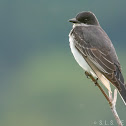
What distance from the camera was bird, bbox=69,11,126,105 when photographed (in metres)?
6.51

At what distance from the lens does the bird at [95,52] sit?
6.51 metres

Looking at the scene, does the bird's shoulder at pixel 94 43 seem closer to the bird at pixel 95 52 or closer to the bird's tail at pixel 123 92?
the bird at pixel 95 52

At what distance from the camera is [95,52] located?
684 cm

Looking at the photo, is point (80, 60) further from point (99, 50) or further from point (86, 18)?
point (86, 18)

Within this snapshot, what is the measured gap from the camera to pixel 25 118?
2392 cm

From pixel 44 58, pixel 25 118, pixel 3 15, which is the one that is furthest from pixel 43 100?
pixel 3 15

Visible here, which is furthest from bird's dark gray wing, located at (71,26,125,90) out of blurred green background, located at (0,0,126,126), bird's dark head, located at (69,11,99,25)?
blurred green background, located at (0,0,126,126)

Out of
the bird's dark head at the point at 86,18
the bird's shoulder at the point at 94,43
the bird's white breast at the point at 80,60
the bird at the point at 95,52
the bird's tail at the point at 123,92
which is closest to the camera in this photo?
the bird's tail at the point at 123,92

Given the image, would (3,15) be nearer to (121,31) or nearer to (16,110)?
(121,31)

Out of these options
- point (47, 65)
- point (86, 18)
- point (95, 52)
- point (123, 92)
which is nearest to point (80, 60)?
point (95, 52)

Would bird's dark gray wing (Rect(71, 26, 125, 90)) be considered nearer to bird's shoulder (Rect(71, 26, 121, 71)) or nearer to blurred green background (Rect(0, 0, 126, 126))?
bird's shoulder (Rect(71, 26, 121, 71))

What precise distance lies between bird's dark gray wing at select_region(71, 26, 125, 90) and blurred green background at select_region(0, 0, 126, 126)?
5495 mm

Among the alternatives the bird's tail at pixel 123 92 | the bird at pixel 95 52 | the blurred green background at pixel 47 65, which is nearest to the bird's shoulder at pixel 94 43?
the bird at pixel 95 52

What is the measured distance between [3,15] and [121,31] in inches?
432
